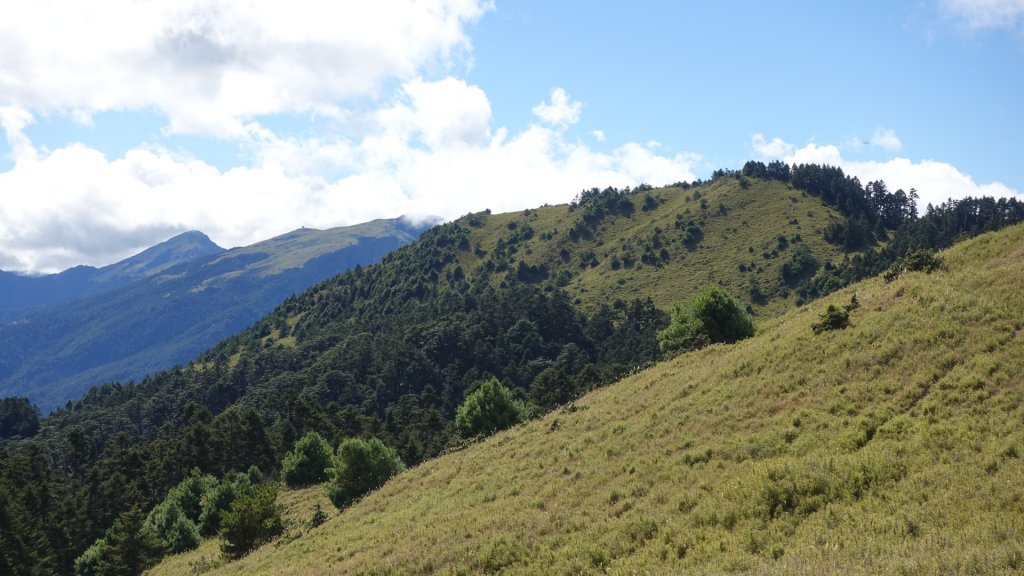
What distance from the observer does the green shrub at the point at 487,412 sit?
73.7m

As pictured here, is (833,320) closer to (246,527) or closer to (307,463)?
(246,527)

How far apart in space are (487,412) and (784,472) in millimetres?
57968

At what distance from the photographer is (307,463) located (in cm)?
8150

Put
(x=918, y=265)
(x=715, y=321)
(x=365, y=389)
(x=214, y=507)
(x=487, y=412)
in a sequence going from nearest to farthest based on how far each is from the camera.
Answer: (x=918, y=265)
(x=715, y=321)
(x=214, y=507)
(x=487, y=412)
(x=365, y=389)

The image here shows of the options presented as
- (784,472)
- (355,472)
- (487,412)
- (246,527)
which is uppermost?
(784,472)

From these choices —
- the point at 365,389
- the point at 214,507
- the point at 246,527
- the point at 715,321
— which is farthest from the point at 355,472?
the point at 365,389

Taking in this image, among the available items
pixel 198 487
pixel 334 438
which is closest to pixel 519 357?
pixel 334 438

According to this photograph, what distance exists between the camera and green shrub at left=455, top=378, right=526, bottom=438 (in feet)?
242

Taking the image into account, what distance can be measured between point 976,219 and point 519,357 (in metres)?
142

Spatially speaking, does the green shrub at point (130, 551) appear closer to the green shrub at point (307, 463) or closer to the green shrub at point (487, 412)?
the green shrub at point (307, 463)

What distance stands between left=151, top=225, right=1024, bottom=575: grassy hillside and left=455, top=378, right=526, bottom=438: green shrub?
1464 inches

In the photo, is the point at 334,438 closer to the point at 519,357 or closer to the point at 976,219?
the point at 519,357

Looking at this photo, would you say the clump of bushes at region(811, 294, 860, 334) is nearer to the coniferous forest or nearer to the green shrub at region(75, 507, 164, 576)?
the coniferous forest

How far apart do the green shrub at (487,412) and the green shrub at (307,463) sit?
2129cm
